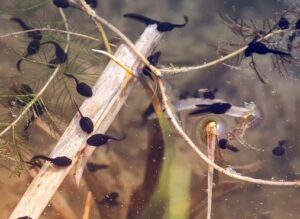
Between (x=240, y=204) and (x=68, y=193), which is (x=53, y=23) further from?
(x=240, y=204)

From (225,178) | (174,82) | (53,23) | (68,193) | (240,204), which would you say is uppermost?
(53,23)

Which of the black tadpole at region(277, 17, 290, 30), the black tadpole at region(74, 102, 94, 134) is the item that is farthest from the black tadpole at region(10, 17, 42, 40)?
the black tadpole at region(277, 17, 290, 30)

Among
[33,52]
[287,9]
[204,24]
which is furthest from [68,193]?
[287,9]

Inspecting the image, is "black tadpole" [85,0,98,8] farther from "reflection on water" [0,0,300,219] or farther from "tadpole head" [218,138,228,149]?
"tadpole head" [218,138,228,149]

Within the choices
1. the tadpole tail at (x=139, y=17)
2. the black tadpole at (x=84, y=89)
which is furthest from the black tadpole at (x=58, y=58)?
the tadpole tail at (x=139, y=17)

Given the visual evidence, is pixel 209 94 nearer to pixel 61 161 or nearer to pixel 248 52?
pixel 248 52

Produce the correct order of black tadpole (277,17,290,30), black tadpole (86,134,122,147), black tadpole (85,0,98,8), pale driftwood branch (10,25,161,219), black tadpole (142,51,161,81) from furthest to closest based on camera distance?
1. black tadpole (85,0,98,8)
2. black tadpole (277,17,290,30)
3. black tadpole (142,51,161,81)
4. black tadpole (86,134,122,147)
5. pale driftwood branch (10,25,161,219)
